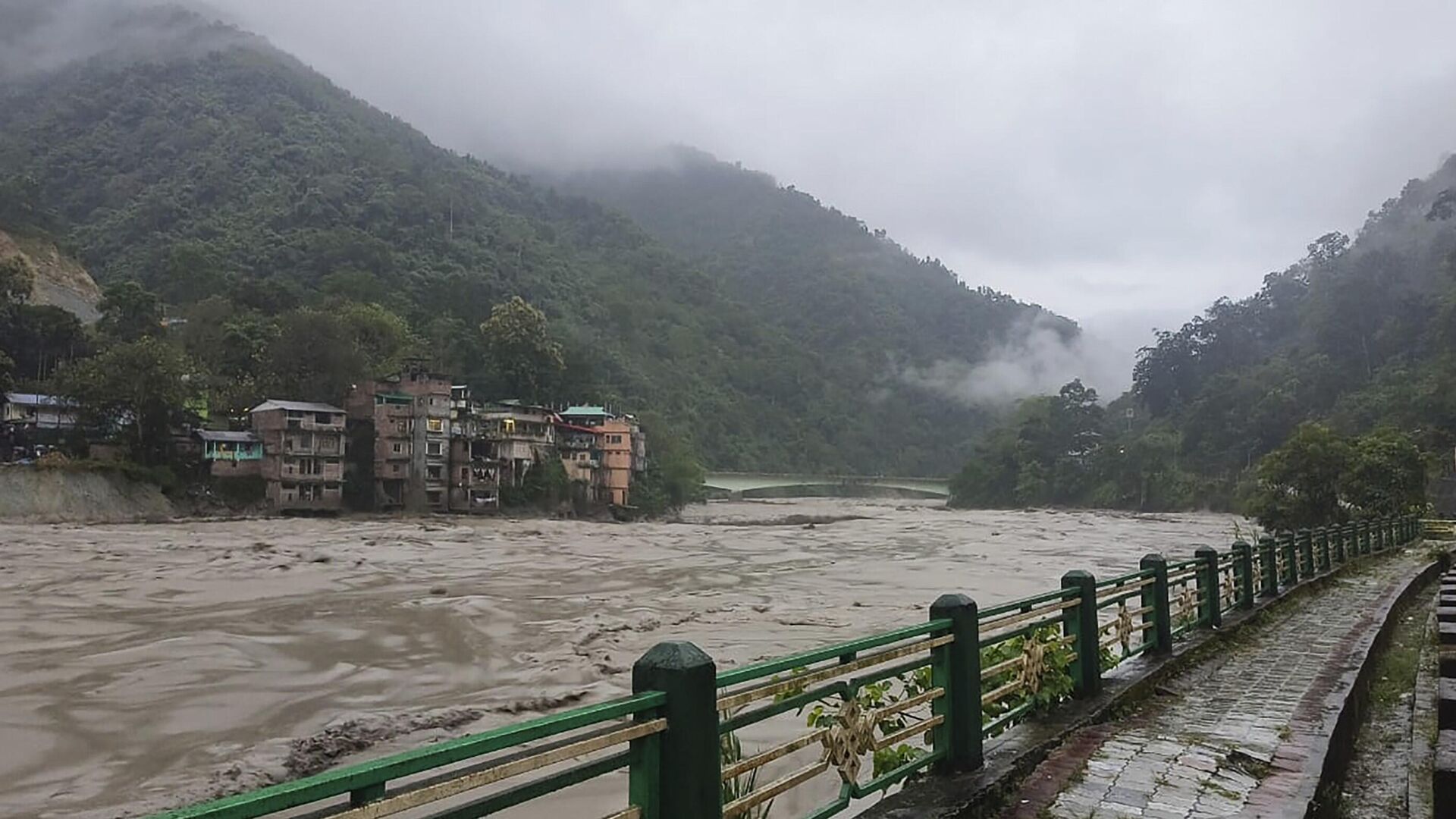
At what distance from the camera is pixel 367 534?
38.7 metres

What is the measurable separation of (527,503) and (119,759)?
4677 centimetres

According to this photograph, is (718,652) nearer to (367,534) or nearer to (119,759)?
(119,759)

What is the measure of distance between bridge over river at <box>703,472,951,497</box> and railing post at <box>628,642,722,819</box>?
8092cm

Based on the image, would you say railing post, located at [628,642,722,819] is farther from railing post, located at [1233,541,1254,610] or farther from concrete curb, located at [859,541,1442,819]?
railing post, located at [1233,541,1254,610]

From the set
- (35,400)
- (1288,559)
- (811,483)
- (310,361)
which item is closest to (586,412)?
(310,361)

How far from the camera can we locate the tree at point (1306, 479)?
37344mm

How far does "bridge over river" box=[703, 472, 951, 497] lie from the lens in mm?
90312

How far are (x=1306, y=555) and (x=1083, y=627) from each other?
1161cm

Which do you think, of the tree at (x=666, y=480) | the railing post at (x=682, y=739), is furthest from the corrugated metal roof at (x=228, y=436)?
the railing post at (x=682, y=739)

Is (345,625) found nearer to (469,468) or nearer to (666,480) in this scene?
(469,468)

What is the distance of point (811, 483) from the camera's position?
326ft

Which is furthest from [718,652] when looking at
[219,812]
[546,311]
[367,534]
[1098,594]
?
[546,311]

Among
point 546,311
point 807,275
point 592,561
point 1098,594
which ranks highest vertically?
point 807,275

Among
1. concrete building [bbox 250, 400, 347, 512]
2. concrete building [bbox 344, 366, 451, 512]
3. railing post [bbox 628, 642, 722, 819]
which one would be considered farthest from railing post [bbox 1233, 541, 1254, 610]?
concrete building [bbox 344, 366, 451, 512]
